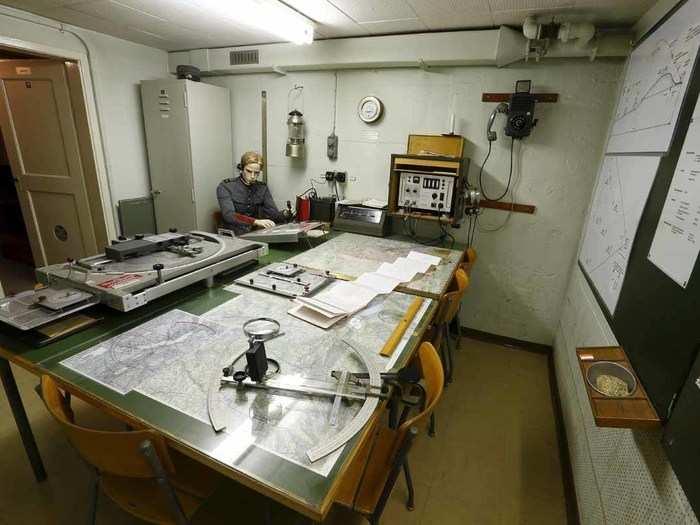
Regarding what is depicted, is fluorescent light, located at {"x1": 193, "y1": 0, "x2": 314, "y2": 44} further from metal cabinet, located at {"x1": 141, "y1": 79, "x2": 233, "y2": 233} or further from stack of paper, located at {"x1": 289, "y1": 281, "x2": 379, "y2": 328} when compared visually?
stack of paper, located at {"x1": 289, "y1": 281, "x2": 379, "y2": 328}

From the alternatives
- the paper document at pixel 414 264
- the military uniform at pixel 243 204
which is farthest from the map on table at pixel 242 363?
the military uniform at pixel 243 204

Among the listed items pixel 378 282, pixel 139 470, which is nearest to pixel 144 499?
pixel 139 470

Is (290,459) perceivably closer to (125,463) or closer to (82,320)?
(125,463)

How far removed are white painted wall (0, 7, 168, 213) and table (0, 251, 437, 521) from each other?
2.58 m

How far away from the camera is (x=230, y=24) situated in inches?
109

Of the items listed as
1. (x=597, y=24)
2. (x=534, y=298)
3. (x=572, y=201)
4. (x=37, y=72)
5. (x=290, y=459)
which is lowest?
(x=534, y=298)

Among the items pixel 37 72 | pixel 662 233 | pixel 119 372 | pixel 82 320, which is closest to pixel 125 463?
pixel 119 372

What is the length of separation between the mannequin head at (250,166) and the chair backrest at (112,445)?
2.59 meters

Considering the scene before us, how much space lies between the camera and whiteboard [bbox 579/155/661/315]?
4.81 ft

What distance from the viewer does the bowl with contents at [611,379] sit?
3.60ft

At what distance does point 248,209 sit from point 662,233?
3.10 m

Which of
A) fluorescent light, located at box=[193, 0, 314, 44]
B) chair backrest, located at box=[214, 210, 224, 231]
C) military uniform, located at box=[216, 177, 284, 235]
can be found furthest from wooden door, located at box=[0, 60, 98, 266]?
fluorescent light, located at box=[193, 0, 314, 44]

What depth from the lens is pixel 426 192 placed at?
2.78 m

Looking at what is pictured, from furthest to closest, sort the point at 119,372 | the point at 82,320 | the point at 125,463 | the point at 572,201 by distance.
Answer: the point at 572,201, the point at 82,320, the point at 119,372, the point at 125,463
